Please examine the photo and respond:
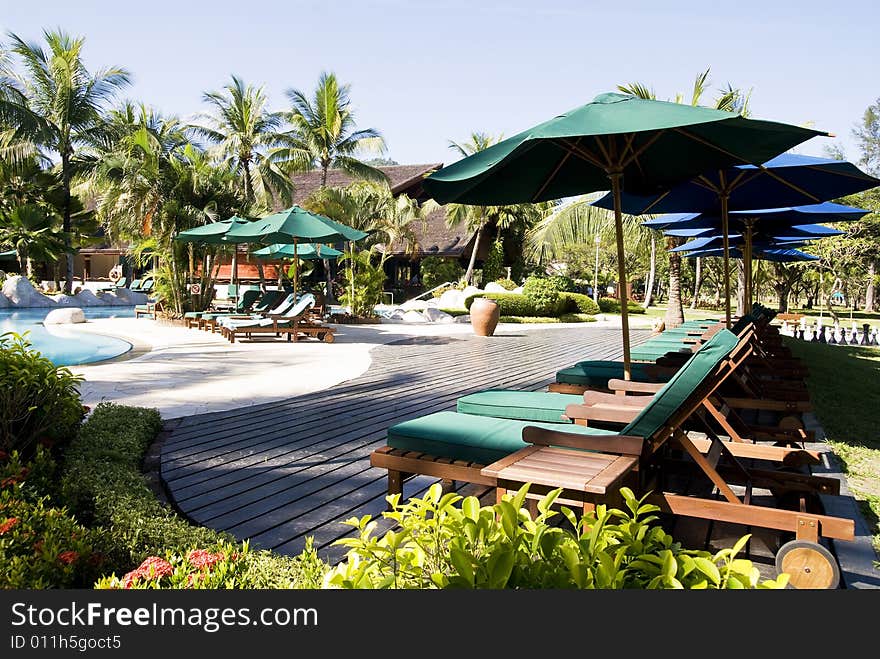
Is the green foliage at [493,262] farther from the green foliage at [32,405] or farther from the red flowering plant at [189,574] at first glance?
the red flowering plant at [189,574]

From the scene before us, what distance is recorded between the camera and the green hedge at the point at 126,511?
91.1 inches

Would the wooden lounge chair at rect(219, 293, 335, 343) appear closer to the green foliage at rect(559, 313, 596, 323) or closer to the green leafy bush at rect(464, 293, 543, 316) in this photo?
the green leafy bush at rect(464, 293, 543, 316)

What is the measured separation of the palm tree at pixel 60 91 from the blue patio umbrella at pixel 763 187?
969 inches

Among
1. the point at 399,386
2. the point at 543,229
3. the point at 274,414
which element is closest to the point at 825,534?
the point at 274,414

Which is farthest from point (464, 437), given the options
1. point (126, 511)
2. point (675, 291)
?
point (675, 291)

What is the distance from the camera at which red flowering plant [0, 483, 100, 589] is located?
Result: 216cm

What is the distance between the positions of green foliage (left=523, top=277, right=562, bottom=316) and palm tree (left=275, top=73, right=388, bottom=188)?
30.6 feet

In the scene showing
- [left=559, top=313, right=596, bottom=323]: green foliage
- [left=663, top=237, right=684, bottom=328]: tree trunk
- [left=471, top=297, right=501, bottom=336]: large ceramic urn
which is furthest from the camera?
[left=559, top=313, right=596, bottom=323]: green foliage

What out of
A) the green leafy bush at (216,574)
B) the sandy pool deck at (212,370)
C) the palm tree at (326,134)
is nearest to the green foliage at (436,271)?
the palm tree at (326,134)

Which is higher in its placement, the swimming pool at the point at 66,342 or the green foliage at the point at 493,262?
the green foliage at the point at 493,262

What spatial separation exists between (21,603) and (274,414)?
444cm

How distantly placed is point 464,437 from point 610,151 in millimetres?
2445

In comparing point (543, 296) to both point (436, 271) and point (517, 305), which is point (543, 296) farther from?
point (436, 271)

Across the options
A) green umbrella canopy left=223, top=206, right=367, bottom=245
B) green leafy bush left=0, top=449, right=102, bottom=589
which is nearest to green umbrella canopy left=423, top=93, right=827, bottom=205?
green leafy bush left=0, top=449, right=102, bottom=589
